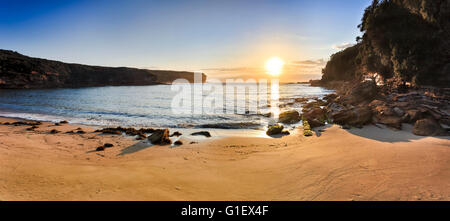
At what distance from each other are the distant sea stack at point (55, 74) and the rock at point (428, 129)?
100766 mm

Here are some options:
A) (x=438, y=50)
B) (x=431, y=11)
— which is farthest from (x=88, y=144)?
(x=438, y=50)

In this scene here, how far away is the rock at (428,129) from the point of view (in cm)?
827

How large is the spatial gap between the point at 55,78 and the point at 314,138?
117m

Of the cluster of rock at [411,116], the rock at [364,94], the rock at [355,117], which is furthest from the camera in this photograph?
the rock at [364,94]

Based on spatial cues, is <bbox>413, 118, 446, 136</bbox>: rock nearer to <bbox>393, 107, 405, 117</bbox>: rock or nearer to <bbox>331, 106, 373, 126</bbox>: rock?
<bbox>393, 107, 405, 117</bbox>: rock

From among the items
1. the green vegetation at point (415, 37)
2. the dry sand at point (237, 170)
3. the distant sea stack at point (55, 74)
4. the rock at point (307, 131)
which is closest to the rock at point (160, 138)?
the dry sand at point (237, 170)

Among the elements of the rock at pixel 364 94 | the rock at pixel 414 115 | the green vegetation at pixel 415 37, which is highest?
the green vegetation at pixel 415 37

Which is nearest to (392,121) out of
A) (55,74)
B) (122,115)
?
(122,115)

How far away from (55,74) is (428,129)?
12285 centimetres

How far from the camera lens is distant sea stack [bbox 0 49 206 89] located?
68.6 meters

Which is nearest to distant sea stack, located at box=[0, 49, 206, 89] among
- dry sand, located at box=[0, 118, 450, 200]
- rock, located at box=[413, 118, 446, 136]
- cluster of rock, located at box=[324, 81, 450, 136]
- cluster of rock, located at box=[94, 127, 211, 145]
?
cluster of rock, located at box=[94, 127, 211, 145]

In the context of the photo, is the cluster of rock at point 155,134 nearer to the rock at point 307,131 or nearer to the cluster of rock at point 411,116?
the rock at point 307,131
